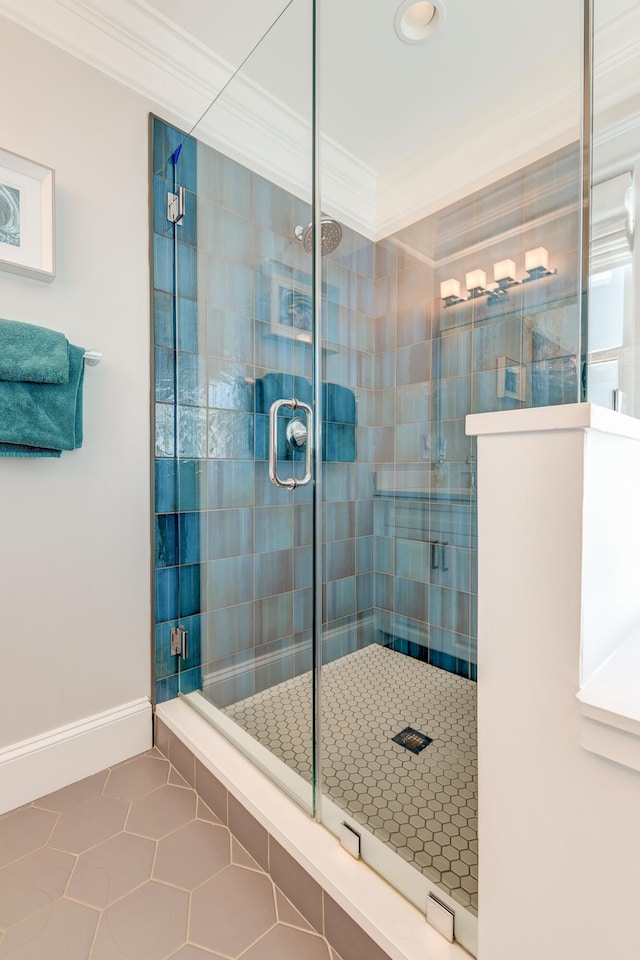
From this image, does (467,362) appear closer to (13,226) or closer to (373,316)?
(373,316)

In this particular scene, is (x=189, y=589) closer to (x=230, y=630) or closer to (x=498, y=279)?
(x=230, y=630)

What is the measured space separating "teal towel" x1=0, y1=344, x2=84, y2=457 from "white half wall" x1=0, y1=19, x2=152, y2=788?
3.1 inches

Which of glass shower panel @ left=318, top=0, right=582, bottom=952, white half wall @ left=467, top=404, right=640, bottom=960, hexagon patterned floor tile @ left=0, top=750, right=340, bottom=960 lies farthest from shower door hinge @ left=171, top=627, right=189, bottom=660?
white half wall @ left=467, top=404, right=640, bottom=960

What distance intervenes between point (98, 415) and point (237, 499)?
52cm

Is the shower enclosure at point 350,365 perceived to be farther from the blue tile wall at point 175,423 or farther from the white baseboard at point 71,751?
the white baseboard at point 71,751

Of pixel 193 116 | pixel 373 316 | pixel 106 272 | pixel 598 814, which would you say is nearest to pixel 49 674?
pixel 106 272

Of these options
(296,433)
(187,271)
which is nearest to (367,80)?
(187,271)

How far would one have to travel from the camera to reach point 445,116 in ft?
5.36

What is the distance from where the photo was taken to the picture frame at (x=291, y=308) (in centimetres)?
132

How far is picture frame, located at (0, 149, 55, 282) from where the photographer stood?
47.9 inches

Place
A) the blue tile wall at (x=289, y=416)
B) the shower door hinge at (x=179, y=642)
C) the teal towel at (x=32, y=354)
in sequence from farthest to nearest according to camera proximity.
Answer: the shower door hinge at (x=179, y=642) < the blue tile wall at (x=289, y=416) < the teal towel at (x=32, y=354)

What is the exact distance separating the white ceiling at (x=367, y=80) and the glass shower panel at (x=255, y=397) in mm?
15

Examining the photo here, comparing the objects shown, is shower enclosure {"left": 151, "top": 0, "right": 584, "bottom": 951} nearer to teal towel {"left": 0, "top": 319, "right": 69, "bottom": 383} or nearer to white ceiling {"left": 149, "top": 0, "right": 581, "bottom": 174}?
white ceiling {"left": 149, "top": 0, "right": 581, "bottom": 174}

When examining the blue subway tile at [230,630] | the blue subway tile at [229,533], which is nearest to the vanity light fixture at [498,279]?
the blue subway tile at [229,533]
